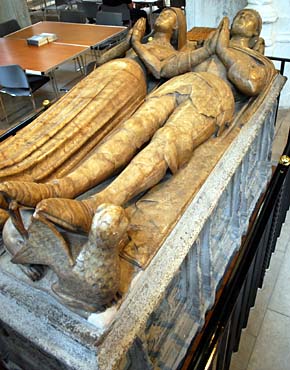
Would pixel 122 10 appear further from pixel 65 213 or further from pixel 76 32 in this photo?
pixel 65 213

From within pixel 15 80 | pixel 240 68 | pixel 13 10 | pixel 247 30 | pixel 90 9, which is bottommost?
pixel 15 80

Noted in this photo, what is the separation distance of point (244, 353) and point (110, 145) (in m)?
1.39

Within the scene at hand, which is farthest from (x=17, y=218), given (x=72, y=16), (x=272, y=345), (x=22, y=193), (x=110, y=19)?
(x=72, y=16)

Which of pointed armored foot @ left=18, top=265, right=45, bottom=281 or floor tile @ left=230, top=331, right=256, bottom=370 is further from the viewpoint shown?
floor tile @ left=230, top=331, right=256, bottom=370

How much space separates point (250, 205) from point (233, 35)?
3.78ft

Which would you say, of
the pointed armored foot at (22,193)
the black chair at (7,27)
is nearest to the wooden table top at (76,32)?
the black chair at (7,27)

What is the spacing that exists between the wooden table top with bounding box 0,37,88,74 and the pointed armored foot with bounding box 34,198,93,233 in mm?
3281

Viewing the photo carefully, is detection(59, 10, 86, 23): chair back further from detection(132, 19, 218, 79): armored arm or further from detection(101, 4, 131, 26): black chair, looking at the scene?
detection(132, 19, 218, 79): armored arm

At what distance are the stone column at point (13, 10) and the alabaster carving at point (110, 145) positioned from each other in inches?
207

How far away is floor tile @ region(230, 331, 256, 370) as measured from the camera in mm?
2106

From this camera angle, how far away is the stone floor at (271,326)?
2113 mm

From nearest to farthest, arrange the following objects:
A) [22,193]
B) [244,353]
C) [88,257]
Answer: [88,257] < [22,193] < [244,353]

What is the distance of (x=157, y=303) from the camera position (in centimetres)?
137

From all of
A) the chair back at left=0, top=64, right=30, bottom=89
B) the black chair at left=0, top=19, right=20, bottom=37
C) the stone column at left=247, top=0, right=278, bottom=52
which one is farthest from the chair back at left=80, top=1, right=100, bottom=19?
Answer: the stone column at left=247, top=0, right=278, bottom=52
